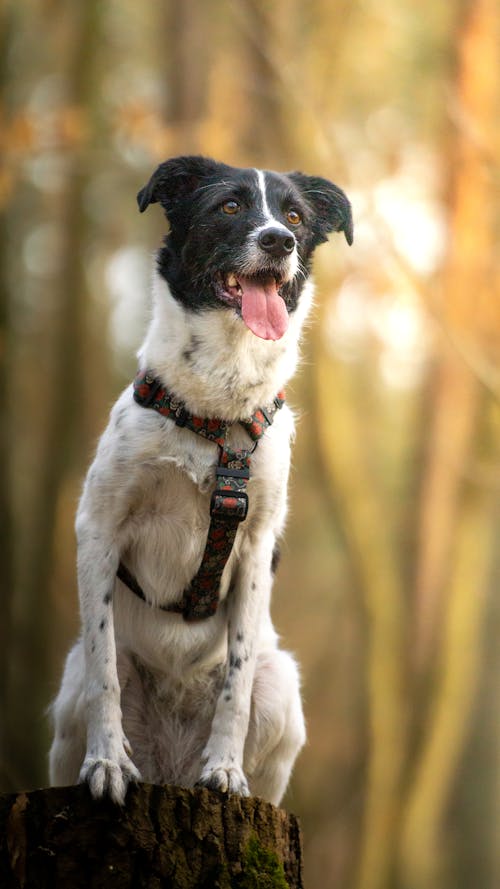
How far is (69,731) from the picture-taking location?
179 inches

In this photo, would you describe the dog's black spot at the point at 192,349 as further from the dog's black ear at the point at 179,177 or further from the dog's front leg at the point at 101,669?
the dog's front leg at the point at 101,669

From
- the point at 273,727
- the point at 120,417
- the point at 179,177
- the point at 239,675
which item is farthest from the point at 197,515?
the point at 179,177

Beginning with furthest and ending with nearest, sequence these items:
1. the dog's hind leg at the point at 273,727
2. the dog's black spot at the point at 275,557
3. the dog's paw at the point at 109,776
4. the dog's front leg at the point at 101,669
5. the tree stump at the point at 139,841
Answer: the dog's black spot at the point at 275,557 < the dog's hind leg at the point at 273,727 < the dog's front leg at the point at 101,669 < the dog's paw at the point at 109,776 < the tree stump at the point at 139,841

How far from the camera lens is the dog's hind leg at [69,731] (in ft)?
14.8

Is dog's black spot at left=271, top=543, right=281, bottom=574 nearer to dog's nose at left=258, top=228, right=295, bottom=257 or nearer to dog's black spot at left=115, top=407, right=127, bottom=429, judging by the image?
dog's black spot at left=115, top=407, right=127, bottom=429

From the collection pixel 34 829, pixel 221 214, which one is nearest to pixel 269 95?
pixel 221 214

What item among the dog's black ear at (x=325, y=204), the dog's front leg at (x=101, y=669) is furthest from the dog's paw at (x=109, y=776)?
the dog's black ear at (x=325, y=204)

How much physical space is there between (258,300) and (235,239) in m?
0.26

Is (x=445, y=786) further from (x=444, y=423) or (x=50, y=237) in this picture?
(x=50, y=237)

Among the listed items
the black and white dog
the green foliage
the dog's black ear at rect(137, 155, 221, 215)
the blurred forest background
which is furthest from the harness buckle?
the blurred forest background

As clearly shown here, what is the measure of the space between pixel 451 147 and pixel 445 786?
6.81 metres

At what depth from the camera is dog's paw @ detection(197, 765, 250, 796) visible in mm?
4090

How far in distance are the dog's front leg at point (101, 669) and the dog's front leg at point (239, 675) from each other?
13.9 inches

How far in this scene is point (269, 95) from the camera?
37.1 ft
